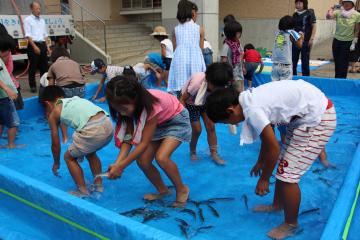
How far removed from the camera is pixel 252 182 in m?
3.47

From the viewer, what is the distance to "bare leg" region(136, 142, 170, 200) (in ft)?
9.55

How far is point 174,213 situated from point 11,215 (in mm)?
1351

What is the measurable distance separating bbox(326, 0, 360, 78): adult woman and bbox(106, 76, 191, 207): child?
5.37m

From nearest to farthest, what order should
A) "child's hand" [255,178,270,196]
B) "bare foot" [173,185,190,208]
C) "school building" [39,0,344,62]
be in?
1. "child's hand" [255,178,270,196]
2. "bare foot" [173,185,190,208]
3. "school building" [39,0,344,62]

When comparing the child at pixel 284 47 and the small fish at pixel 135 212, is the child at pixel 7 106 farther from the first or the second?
the child at pixel 284 47

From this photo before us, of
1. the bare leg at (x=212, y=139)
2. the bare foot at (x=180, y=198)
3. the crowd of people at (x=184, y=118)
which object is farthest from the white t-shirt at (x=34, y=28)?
the bare foot at (x=180, y=198)

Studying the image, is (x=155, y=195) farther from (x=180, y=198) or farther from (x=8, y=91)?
(x=8, y=91)

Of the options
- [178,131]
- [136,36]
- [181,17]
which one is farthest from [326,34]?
[178,131]

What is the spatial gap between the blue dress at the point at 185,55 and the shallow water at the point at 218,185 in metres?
0.84

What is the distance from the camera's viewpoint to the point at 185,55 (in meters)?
4.50

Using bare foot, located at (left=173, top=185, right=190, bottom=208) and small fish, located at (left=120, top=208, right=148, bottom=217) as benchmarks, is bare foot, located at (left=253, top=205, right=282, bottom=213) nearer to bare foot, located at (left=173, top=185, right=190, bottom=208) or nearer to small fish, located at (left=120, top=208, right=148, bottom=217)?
bare foot, located at (left=173, top=185, right=190, bottom=208)

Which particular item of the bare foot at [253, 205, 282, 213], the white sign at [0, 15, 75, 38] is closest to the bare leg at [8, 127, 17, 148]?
the bare foot at [253, 205, 282, 213]

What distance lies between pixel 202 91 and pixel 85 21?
11210 mm

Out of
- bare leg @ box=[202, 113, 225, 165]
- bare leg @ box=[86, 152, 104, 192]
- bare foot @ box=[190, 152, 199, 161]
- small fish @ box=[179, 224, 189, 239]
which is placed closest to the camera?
small fish @ box=[179, 224, 189, 239]
